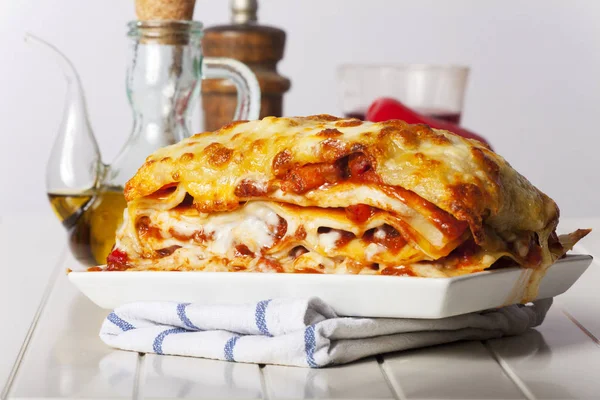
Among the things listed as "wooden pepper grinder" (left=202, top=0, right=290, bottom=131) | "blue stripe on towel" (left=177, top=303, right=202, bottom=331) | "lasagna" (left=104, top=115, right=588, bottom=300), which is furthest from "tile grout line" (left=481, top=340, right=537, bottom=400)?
"wooden pepper grinder" (left=202, top=0, right=290, bottom=131)

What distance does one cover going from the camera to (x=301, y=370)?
109cm

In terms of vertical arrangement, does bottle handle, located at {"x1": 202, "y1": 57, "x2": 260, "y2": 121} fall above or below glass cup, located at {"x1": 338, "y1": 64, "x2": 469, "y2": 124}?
above

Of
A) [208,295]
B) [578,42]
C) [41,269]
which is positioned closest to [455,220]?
[208,295]

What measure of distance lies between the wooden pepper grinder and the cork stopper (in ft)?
2.94

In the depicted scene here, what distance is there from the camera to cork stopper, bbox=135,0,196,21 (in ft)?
5.62

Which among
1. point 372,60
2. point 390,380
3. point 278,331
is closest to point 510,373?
point 390,380

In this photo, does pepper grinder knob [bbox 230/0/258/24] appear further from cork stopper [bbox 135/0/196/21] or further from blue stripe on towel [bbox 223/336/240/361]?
blue stripe on towel [bbox 223/336/240/361]

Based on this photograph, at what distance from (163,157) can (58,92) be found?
313 cm

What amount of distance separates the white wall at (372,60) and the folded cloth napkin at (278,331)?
3.04 meters

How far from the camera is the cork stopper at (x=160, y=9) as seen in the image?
1712mm

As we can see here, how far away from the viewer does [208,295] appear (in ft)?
3.87

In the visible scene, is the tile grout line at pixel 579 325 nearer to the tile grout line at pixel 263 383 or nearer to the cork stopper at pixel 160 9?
the tile grout line at pixel 263 383

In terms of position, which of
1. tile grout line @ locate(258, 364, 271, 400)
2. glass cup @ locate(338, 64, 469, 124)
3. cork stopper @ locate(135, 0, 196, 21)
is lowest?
glass cup @ locate(338, 64, 469, 124)

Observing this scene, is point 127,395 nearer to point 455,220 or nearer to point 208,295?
point 208,295
